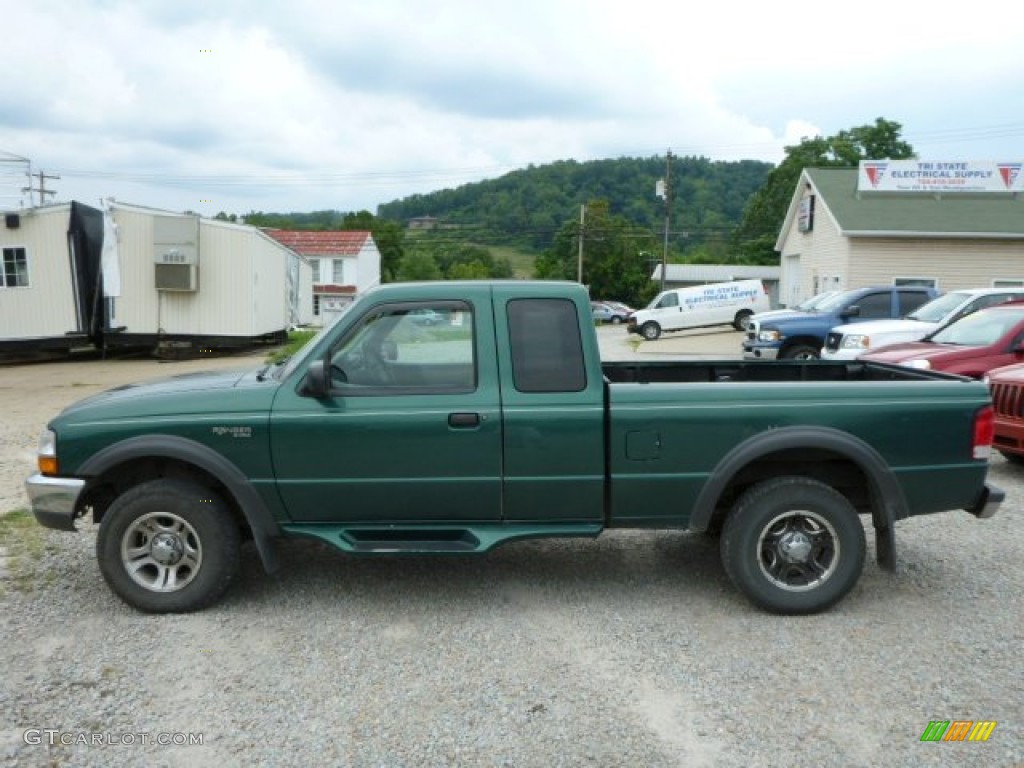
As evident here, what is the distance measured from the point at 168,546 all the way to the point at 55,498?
65 centimetres

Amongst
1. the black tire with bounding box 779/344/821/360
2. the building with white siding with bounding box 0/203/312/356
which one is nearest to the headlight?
the black tire with bounding box 779/344/821/360

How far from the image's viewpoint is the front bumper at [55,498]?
4.43 metres

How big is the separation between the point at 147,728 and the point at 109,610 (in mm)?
1422

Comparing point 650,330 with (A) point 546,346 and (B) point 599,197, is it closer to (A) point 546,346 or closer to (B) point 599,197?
(A) point 546,346

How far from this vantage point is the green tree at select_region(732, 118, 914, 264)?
5681 cm

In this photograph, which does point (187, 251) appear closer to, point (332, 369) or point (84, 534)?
point (84, 534)

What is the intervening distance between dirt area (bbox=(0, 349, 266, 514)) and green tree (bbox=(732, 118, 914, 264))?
47.6 meters

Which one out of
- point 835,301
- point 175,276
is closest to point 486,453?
point 835,301

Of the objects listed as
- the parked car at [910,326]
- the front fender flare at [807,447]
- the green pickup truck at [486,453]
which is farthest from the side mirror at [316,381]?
the parked car at [910,326]

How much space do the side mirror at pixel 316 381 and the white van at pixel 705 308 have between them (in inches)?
1075

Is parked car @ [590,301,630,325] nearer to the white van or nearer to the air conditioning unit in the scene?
the white van

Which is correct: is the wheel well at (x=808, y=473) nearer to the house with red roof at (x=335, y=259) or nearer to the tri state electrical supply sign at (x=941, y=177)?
the tri state electrical supply sign at (x=941, y=177)

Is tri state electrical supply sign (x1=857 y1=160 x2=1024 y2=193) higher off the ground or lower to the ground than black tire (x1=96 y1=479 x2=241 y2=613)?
higher

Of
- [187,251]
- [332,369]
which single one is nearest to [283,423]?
[332,369]
